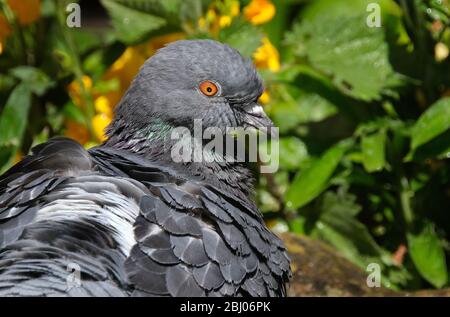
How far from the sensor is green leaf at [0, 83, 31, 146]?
4.82 meters

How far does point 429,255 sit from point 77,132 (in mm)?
1990

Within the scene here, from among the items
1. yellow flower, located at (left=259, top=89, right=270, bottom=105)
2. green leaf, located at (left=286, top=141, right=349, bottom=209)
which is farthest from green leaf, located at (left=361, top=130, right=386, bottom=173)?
yellow flower, located at (left=259, top=89, right=270, bottom=105)

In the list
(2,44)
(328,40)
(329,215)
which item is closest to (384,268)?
(329,215)

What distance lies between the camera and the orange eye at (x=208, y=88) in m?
3.80

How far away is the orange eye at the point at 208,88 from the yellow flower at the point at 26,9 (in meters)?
1.62

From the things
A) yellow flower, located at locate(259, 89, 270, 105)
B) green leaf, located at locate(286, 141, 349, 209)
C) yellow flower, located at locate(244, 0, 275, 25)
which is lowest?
green leaf, located at locate(286, 141, 349, 209)

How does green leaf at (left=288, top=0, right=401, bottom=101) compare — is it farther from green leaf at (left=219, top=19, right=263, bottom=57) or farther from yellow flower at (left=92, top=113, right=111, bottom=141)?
yellow flower at (left=92, top=113, right=111, bottom=141)

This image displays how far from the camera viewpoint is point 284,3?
6.76 meters

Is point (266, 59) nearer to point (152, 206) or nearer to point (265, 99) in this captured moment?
point (265, 99)

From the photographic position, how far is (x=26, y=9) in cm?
506

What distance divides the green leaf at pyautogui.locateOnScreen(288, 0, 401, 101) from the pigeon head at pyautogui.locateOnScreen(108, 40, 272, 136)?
118cm

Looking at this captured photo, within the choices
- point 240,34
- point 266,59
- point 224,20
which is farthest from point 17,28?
point 266,59

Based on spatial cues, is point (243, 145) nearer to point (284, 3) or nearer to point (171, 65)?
point (171, 65)

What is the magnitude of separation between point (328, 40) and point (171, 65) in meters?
1.51
